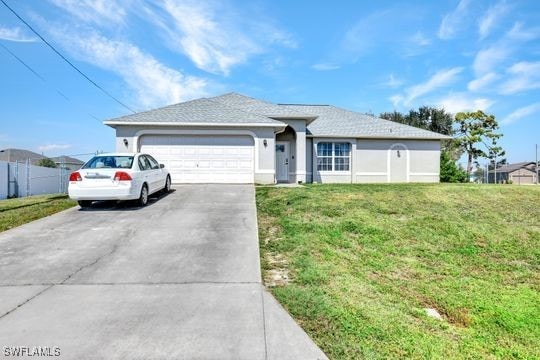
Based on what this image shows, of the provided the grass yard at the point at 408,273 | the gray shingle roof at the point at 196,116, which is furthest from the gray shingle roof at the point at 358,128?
the grass yard at the point at 408,273

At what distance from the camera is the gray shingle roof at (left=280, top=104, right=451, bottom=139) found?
21609 mm

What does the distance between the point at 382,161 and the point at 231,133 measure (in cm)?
1029

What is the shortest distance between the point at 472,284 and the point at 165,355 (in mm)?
4478

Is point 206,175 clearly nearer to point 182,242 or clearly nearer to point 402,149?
point 182,242

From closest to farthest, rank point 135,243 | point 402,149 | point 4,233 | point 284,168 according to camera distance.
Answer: point 135,243 < point 4,233 < point 284,168 < point 402,149

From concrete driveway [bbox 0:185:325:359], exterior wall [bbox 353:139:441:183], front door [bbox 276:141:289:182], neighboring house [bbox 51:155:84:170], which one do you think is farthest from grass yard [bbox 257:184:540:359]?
neighboring house [bbox 51:155:84:170]

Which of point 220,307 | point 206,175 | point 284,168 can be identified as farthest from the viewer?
point 284,168

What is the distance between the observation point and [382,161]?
72.5 ft

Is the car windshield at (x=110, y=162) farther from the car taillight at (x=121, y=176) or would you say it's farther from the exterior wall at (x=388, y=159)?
the exterior wall at (x=388, y=159)

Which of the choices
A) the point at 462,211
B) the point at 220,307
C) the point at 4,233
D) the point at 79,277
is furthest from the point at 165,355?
the point at 462,211

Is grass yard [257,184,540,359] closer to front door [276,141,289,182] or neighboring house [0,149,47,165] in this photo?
front door [276,141,289,182]

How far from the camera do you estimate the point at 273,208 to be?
10.1 m

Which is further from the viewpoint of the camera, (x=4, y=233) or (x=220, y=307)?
(x=4, y=233)

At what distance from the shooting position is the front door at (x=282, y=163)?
2055 centimetres
